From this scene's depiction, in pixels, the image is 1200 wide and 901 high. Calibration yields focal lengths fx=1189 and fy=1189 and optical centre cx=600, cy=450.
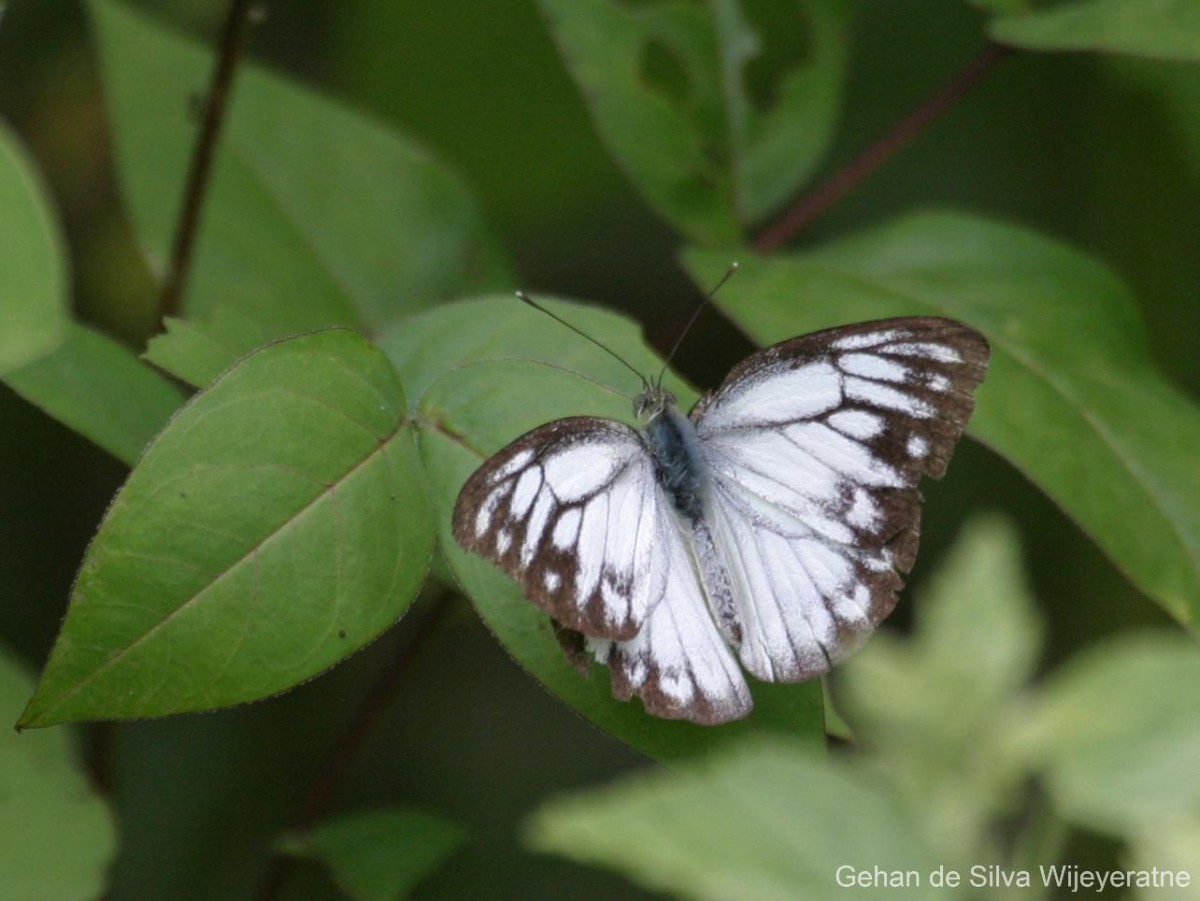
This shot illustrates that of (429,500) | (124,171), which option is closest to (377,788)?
(124,171)

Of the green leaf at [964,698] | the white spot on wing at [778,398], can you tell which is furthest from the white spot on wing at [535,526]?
the green leaf at [964,698]

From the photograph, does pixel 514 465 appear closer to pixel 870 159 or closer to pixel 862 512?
pixel 862 512

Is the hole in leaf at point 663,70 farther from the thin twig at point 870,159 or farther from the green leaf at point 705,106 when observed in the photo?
the thin twig at point 870,159

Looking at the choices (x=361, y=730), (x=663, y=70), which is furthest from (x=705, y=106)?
(x=361, y=730)

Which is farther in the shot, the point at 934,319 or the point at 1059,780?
the point at 1059,780

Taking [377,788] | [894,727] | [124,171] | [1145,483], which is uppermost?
[1145,483]

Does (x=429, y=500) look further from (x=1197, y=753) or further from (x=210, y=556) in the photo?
(x=1197, y=753)

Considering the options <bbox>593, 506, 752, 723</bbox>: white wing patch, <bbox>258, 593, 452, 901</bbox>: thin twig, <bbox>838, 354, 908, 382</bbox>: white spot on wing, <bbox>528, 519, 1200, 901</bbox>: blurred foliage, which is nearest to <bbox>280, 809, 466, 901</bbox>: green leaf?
<bbox>258, 593, 452, 901</bbox>: thin twig
